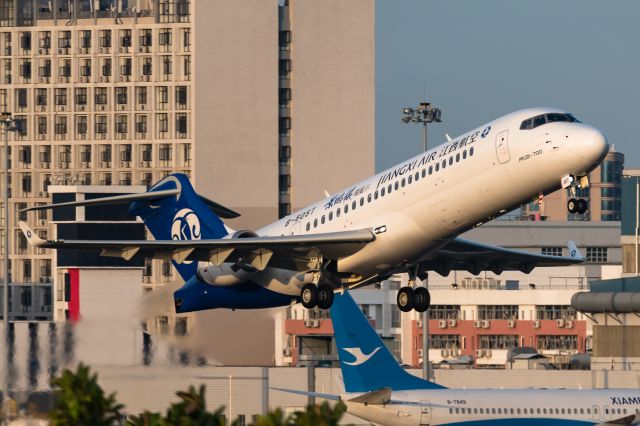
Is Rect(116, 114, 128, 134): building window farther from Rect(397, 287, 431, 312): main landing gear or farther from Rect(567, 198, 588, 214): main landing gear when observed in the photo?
Rect(567, 198, 588, 214): main landing gear

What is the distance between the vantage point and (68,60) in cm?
14262

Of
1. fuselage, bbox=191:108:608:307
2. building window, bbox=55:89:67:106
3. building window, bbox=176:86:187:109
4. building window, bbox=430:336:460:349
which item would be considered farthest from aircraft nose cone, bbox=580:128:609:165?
building window, bbox=55:89:67:106

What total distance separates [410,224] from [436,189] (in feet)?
4.80

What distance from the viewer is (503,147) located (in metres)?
42.7

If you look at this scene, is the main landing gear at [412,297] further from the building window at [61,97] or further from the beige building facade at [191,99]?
the building window at [61,97]

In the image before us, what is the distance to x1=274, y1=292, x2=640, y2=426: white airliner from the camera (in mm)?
47094

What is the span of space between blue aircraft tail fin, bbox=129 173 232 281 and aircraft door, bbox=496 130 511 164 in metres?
14.4

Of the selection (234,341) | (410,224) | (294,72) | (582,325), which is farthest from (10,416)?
(294,72)

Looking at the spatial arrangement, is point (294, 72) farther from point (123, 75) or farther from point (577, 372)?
point (577, 372)

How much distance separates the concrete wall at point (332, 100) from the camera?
13338 cm

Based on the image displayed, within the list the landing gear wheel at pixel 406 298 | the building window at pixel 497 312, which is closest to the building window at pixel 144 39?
the building window at pixel 497 312

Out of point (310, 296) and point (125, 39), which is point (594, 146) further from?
point (125, 39)

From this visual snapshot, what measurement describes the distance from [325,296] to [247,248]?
3.19m

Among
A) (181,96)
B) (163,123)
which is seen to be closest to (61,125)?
(163,123)
